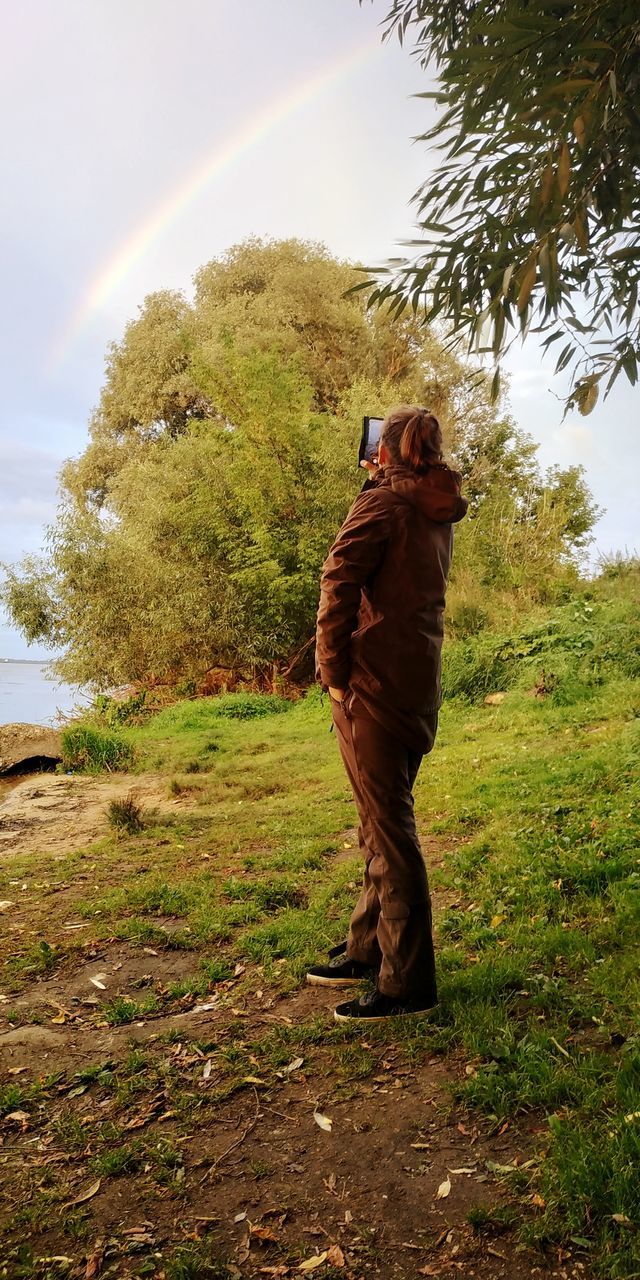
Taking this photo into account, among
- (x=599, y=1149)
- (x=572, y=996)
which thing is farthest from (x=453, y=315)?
(x=599, y=1149)

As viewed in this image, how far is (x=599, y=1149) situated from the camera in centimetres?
197

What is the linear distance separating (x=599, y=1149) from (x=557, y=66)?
3.08 meters

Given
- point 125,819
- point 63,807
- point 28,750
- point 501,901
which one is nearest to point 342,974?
point 501,901

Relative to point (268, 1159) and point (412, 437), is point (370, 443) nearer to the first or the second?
point (412, 437)

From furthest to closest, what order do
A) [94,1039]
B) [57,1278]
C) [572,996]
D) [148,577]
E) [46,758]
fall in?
[148,577] → [46,758] → [94,1039] → [572,996] → [57,1278]

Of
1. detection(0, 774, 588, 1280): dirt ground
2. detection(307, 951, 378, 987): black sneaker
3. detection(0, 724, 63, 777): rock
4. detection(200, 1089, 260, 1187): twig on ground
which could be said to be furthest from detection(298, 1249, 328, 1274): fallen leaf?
detection(0, 724, 63, 777): rock

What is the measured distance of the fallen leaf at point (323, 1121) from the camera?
2316mm

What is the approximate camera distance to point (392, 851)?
269 centimetres

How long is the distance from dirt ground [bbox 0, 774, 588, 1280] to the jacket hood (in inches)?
72.6

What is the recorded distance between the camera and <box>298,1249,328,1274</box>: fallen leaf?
5.89 ft

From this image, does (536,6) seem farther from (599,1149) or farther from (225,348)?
(225,348)

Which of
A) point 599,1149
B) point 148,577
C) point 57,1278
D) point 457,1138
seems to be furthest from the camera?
point 148,577

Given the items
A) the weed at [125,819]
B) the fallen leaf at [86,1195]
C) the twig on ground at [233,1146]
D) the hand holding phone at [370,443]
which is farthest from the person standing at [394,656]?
the weed at [125,819]

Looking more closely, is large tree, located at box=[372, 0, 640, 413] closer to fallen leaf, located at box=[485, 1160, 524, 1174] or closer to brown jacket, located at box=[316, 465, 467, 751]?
brown jacket, located at box=[316, 465, 467, 751]
